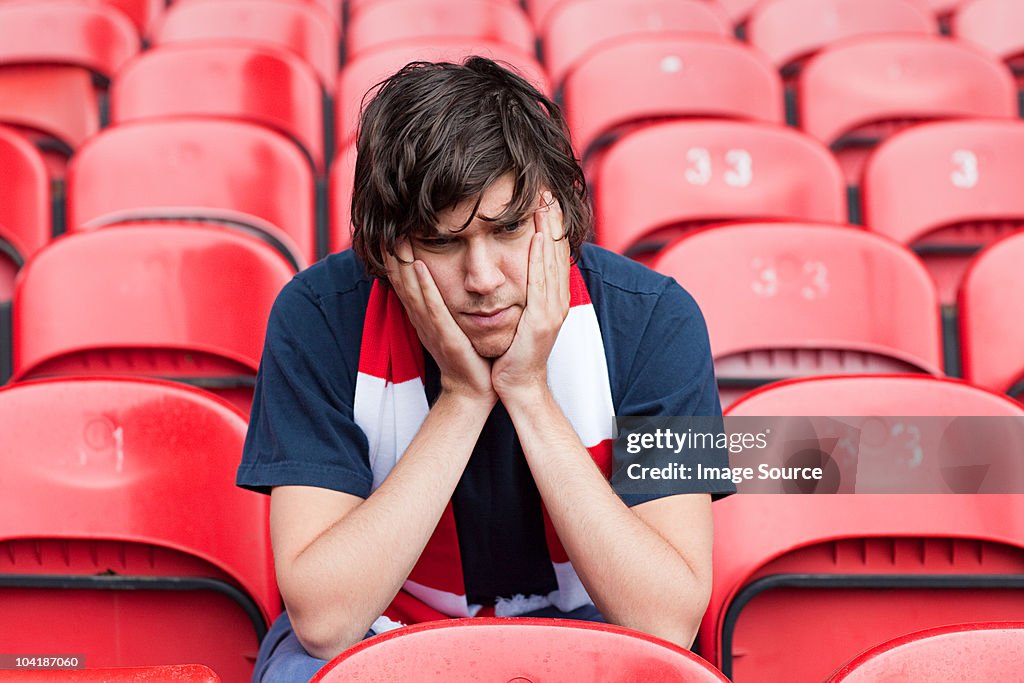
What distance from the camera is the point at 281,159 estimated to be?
2012 millimetres

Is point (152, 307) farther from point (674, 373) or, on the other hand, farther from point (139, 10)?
point (139, 10)

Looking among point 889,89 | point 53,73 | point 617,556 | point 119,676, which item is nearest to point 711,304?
point 617,556

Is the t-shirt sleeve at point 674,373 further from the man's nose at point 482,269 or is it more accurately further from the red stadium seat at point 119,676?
the red stadium seat at point 119,676

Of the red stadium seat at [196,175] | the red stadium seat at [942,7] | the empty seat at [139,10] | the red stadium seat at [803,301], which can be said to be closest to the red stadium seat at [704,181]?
the red stadium seat at [803,301]

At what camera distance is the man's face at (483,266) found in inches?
36.8

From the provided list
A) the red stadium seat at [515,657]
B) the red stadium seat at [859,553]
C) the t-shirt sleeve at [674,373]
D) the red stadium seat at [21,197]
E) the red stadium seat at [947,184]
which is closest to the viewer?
the red stadium seat at [515,657]

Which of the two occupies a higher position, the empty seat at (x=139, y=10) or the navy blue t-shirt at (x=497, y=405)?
the empty seat at (x=139, y=10)

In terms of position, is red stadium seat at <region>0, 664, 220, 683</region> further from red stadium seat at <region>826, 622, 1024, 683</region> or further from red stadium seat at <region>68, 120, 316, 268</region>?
red stadium seat at <region>68, 120, 316, 268</region>

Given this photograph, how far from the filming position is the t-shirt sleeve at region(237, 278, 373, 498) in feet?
3.24

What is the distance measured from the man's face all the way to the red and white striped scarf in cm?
9

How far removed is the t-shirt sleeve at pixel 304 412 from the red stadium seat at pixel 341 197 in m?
0.98

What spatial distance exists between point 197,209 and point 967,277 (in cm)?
138

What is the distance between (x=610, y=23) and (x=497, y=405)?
2181 millimetres

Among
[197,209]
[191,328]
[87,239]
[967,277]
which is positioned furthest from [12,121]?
[967,277]
